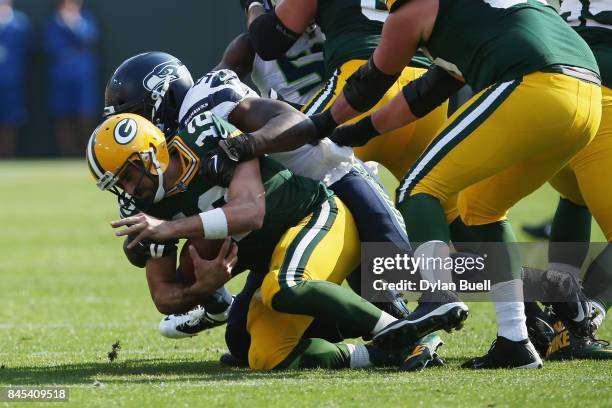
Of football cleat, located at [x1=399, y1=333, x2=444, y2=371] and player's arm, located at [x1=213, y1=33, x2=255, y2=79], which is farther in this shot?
player's arm, located at [x1=213, y1=33, x2=255, y2=79]

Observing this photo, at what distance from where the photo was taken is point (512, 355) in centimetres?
423

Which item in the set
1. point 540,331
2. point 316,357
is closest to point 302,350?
point 316,357

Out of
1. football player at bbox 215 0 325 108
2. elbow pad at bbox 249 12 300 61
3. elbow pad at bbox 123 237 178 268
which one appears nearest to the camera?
elbow pad at bbox 123 237 178 268

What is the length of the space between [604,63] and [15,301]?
358 cm

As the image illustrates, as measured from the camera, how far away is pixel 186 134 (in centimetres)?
448

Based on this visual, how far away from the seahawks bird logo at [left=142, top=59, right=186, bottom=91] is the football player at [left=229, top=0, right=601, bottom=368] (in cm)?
100

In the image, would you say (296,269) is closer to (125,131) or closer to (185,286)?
(185,286)

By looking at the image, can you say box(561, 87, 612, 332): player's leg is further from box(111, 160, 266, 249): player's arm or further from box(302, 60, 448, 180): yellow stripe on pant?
box(111, 160, 266, 249): player's arm

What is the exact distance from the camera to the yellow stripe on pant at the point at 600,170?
460 centimetres

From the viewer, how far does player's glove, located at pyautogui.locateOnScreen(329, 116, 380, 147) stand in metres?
4.67

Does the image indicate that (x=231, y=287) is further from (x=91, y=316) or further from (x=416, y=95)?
(x=416, y=95)

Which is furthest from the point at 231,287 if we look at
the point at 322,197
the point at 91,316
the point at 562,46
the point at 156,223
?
the point at 562,46

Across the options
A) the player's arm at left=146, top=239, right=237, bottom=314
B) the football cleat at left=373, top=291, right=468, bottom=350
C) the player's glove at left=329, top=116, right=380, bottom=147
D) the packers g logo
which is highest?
the packers g logo

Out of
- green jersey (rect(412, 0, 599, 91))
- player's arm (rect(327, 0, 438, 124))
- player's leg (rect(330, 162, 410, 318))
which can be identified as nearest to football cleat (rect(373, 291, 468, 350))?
player's leg (rect(330, 162, 410, 318))
